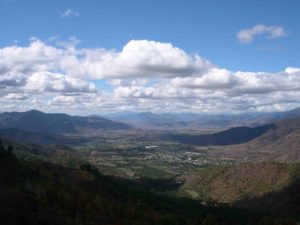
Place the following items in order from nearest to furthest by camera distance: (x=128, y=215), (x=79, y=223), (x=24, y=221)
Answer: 1. (x=24, y=221)
2. (x=79, y=223)
3. (x=128, y=215)

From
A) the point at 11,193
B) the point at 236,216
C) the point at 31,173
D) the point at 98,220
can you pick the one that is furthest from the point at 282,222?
the point at 11,193

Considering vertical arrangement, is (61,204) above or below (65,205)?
above

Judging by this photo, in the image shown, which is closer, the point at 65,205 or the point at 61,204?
the point at 61,204

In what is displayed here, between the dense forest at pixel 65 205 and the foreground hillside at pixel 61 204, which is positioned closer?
the foreground hillside at pixel 61 204

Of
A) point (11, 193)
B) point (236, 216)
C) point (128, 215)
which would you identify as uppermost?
point (11, 193)

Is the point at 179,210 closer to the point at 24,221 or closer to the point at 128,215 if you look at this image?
the point at 128,215

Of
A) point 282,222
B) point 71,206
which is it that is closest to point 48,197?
point 71,206

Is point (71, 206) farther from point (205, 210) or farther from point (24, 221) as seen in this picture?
point (205, 210)

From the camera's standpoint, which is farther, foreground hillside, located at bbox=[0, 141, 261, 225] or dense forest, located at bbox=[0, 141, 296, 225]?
dense forest, located at bbox=[0, 141, 296, 225]

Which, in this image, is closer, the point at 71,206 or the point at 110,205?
the point at 71,206

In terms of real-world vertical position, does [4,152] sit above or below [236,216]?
above

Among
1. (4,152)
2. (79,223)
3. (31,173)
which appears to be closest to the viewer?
(79,223)
